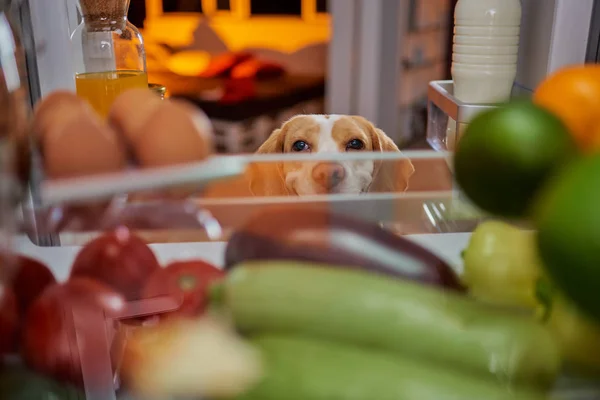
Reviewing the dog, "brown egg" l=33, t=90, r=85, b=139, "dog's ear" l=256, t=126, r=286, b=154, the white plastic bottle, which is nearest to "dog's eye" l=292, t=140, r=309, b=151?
"dog's ear" l=256, t=126, r=286, b=154

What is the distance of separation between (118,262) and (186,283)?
4cm

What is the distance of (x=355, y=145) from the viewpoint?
1.19 m

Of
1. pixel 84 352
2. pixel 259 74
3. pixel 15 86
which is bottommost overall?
pixel 259 74

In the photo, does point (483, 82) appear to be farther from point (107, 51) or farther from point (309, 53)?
point (309, 53)

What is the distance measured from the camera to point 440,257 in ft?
1.00

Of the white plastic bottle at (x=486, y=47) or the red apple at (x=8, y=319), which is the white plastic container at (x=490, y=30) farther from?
the red apple at (x=8, y=319)

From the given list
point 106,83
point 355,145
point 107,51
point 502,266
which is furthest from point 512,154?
point 355,145

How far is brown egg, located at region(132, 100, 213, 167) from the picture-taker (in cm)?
29

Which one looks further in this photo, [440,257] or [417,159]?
[417,159]

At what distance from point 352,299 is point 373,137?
1019 millimetres

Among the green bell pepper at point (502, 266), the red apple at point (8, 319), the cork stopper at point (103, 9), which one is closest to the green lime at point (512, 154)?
the green bell pepper at point (502, 266)

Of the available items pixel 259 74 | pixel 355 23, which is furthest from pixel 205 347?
pixel 259 74

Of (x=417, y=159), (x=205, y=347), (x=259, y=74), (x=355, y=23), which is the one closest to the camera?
(x=205, y=347)

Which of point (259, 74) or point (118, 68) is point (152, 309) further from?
point (259, 74)
